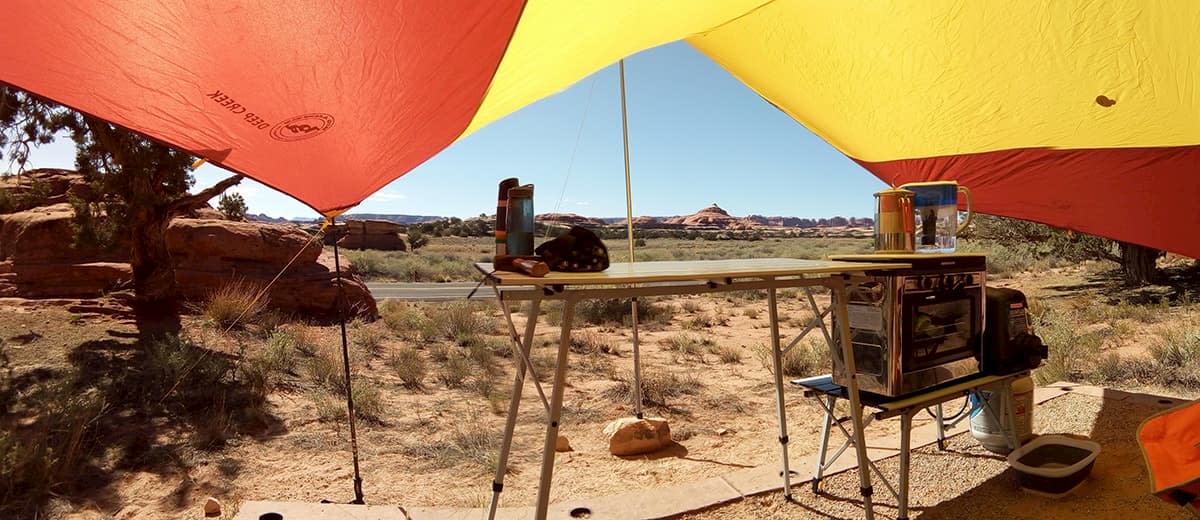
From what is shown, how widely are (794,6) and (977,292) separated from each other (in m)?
2.02

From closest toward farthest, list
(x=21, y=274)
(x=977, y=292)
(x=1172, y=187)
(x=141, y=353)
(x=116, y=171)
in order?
(x=977, y=292)
(x=1172, y=187)
(x=141, y=353)
(x=116, y=171)
(x=21, y=274)

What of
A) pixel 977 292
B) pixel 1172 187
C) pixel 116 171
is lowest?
pixel 977 292

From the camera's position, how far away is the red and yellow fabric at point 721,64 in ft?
7.63

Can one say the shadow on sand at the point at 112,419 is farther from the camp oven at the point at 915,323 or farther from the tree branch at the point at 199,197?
the camp oven at the point at 915,323

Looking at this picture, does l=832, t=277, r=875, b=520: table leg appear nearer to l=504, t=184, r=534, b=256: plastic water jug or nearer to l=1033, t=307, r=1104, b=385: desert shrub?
l=504, t=184, r=534, b=256: plastic water jug

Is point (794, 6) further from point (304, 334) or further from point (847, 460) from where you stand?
point (304, 334)

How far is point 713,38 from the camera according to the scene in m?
4.56

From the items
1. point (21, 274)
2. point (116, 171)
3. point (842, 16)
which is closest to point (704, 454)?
point (842, 16)

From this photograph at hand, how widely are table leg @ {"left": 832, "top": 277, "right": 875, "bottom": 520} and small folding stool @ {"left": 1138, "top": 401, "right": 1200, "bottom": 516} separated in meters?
1.09

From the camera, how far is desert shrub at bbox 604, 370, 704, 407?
664 centimetres

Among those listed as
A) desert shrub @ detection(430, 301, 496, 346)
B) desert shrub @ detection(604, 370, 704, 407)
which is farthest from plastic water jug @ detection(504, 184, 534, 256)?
desert shrub @ detection(430, 301, 496, 346)

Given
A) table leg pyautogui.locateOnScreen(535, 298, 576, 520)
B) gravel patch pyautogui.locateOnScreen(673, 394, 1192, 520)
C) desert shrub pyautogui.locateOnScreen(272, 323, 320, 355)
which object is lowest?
gravel patch pyautogui.locateOnScreen(673, 394, 1192, 520)

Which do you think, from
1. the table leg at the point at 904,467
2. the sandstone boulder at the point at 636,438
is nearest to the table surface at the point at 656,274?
the table leg at the point at 904,467

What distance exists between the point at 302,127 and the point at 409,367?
5.28 meters
